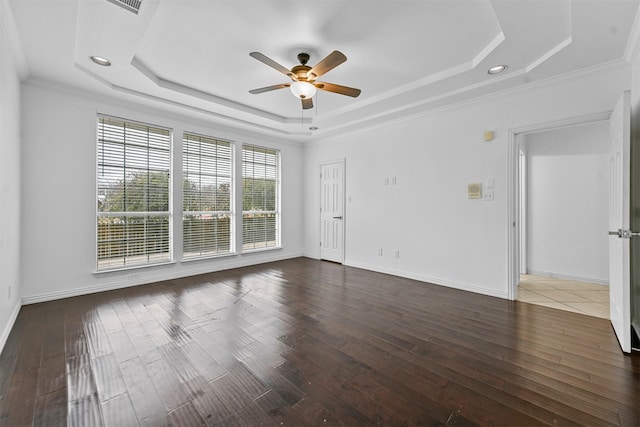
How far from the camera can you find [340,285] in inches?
169

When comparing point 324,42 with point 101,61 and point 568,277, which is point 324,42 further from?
point 568,277


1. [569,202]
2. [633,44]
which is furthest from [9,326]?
[569,202]

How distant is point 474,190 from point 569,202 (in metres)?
1.99

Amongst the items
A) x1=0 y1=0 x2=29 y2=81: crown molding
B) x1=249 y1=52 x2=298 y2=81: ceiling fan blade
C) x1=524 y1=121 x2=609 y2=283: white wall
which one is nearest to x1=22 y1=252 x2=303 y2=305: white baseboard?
x1=0 y1=0 x2=29 y2=81: crown molding

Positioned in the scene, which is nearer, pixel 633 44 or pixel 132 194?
pixel 633 44

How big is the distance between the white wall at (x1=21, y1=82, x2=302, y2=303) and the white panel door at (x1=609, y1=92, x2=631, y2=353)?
570 centimetres

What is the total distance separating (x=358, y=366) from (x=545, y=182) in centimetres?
478

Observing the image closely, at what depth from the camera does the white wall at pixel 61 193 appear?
3420 millimetres

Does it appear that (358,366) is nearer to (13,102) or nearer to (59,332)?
(59,332)

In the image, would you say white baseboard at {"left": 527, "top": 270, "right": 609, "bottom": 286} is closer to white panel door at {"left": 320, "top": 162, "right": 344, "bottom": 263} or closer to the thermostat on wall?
the thermostat on wall

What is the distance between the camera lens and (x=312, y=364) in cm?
216

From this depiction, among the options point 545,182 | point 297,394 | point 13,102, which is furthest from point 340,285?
point 13,102

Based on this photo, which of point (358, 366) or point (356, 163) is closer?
point (358, 366)

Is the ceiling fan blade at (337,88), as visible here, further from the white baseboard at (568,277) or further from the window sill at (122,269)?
the white baseboard at (568,277)
